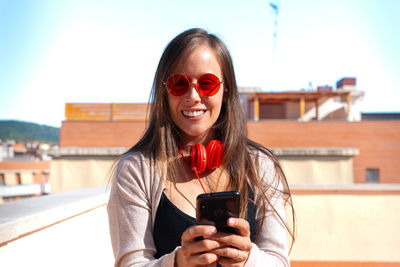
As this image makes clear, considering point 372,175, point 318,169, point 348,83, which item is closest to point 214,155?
point 318,169

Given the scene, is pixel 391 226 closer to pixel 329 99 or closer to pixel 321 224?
pixel 321 224

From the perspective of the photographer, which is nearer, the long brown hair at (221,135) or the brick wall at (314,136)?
the long brown hair at (221,135)

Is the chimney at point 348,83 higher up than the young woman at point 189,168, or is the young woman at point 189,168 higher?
the chimney at point 348,83

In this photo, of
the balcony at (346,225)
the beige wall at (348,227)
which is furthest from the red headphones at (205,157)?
the beige wall at (348,227)

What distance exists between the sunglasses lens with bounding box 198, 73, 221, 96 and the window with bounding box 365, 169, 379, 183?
21877mm

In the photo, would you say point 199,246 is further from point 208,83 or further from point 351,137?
point 351,137

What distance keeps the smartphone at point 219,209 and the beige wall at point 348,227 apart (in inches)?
165

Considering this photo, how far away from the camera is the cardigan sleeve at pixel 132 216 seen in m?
1.38

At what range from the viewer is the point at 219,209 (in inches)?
47.6

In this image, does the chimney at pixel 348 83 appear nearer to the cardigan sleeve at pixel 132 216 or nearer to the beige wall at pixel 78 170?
the beige wall at pixel 78 170

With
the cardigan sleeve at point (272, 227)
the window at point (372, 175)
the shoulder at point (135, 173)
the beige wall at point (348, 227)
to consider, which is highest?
the shoulder at point (135, 173)

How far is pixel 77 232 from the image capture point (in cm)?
329

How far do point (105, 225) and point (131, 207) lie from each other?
2.95 metres

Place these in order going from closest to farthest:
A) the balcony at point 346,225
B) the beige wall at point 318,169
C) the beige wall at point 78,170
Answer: the balcony at point 346,225 → the beige wall at point 318,169 → the beige wall at point 78,170
